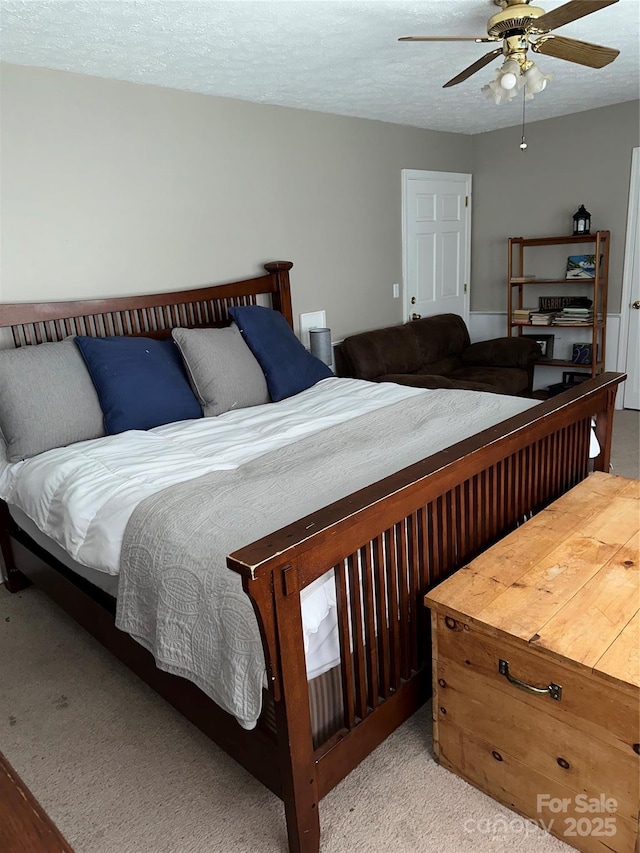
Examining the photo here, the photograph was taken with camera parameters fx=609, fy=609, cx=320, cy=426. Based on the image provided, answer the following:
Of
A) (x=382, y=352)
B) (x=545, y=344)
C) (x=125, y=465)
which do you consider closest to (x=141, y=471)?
(x=125, y=465)

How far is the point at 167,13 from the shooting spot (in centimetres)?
224

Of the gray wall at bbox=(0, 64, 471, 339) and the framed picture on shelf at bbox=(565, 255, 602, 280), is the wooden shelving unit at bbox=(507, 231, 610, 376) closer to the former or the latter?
the framed picture on shelf at bbox=(565, 255, 602, 280)

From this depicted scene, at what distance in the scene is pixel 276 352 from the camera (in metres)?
3.27

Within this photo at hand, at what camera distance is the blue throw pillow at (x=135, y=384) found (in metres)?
2.66

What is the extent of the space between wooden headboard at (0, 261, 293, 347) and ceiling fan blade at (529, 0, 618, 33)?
1958mm

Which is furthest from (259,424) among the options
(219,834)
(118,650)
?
(219,834)

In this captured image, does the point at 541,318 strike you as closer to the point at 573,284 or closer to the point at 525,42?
the point at 573,284

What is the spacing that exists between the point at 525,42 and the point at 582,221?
2.93 m

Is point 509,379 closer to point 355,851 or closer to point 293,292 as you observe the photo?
point 293,292

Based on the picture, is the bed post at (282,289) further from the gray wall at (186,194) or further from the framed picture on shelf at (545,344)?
the framed picture on shelf at (545,344)

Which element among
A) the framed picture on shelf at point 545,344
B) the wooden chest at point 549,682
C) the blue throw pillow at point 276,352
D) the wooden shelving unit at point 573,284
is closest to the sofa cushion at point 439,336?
the wooden shelving unit at point 573,284

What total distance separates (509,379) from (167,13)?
10.5 ft

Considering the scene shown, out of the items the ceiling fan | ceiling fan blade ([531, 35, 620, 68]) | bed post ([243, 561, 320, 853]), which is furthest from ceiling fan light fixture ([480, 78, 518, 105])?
bed post ([243, 561, 320, 853])

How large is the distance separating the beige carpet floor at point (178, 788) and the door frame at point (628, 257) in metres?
4.02
